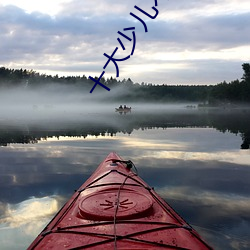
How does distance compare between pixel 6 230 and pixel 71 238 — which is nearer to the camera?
pixel 71 238

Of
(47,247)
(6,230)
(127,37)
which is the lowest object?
(6,230)

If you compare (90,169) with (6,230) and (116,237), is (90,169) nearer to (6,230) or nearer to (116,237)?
(6,230)

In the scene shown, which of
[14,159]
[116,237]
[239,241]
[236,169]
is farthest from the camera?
[14,159]

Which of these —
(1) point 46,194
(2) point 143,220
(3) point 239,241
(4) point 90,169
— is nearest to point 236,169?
(4) point 90,169

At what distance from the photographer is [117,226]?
4.64 m

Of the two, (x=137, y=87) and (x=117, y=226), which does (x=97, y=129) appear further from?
(x=137, y=87)

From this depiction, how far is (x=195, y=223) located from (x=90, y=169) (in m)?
6.13

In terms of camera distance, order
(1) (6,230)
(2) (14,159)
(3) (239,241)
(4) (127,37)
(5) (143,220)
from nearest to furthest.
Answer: (5) (143,220)
(3) (239,241)
(1) (6,230)
(4) (127,37)
(2) (14,159)

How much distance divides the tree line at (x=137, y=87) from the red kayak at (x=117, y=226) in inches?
3980

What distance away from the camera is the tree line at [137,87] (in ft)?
346

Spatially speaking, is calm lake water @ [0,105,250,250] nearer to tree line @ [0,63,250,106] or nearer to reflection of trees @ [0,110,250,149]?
reflection of trees @ [0,110,250,149]

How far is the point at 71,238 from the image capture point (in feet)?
14.5

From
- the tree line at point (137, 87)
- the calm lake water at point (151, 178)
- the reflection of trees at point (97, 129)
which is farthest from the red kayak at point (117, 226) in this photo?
the tree line at point (137, 87)

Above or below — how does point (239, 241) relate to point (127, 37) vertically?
below
